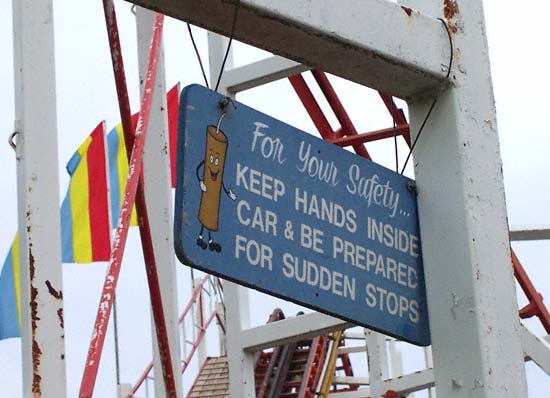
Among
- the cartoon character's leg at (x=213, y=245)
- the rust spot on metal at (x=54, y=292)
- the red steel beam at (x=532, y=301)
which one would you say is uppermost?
the red steel beam at (x=532, y=301)

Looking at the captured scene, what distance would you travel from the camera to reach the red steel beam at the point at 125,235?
195 inches

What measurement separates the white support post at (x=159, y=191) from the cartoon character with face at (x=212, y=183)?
12.1ft

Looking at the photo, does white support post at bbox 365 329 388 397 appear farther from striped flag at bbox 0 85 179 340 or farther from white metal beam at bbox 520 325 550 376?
white metal beam at bbox 520 325 550 376

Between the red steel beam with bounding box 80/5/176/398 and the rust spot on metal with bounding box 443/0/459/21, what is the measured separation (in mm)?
1343

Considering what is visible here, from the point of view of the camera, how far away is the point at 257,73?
9008 mm

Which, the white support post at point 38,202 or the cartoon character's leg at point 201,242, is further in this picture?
the white support post at point 38,202

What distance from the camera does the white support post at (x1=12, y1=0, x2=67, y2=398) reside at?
18.5 ft

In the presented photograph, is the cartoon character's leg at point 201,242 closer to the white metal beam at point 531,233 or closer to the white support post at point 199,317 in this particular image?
the white metal beam at point 531,233

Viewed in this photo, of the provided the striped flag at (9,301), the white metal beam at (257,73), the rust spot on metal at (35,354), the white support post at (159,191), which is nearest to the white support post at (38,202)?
the rust spot on metal at (35,354)

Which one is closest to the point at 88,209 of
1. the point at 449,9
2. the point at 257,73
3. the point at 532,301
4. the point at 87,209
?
the point at 87,209

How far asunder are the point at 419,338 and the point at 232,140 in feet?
3.17

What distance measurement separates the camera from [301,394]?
15.4 meters

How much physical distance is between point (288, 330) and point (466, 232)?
15.2 feet

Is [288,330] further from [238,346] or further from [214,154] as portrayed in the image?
[214,154]
